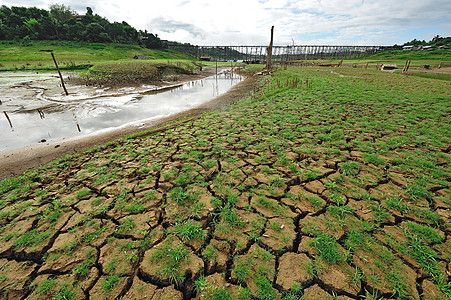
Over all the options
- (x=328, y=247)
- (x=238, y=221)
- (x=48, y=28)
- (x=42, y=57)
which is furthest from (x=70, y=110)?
(x=48, y=28)

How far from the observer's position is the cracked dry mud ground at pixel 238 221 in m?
1.73

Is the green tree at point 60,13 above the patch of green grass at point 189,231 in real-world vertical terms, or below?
above

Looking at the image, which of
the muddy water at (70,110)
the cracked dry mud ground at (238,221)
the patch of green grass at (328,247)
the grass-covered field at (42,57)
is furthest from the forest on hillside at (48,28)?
the patch of green grass at (328,247)

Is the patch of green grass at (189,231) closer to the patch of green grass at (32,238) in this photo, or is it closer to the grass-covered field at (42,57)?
the patch of green grass at (32,238)

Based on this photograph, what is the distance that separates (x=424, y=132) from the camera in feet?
15.0

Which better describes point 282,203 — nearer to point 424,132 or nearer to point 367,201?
point 367,201

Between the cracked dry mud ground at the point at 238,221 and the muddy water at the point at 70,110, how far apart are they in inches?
132

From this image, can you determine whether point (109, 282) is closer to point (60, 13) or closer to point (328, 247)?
point (328, 247)

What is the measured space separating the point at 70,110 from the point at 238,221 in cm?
1103

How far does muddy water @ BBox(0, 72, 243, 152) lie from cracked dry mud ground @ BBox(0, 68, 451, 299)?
336 cm

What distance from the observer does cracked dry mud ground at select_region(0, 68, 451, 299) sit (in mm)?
1733

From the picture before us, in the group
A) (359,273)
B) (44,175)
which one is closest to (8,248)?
(44,175)

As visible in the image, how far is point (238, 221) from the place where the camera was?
2375 millimetres

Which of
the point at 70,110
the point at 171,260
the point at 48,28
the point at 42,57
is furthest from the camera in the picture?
the point at 48,28
